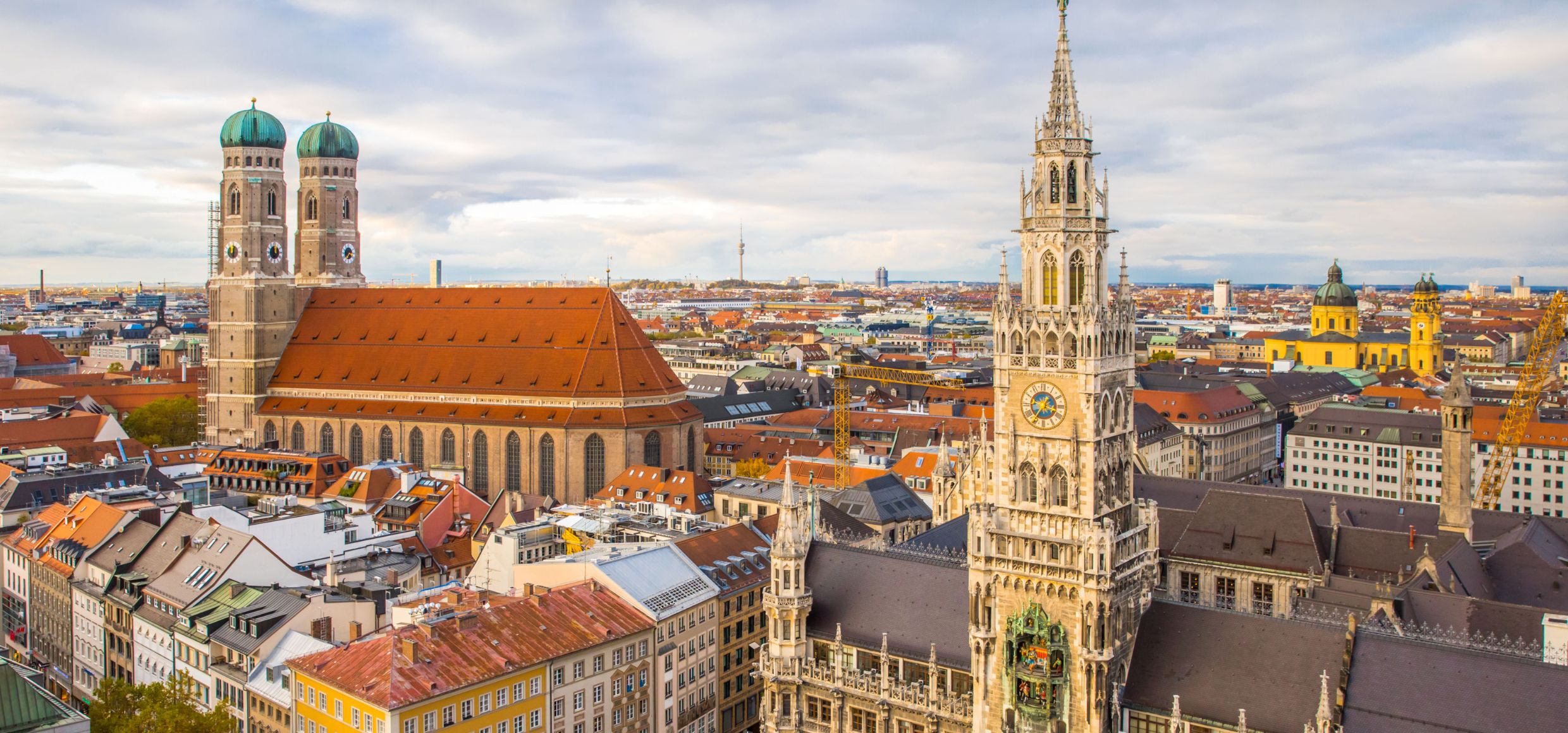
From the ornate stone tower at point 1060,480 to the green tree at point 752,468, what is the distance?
73660 millimetres

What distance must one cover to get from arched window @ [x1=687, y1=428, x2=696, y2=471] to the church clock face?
77.4 m

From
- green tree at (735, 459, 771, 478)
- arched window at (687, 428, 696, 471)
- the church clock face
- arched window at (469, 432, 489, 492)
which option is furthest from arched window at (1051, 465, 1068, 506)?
arched window at (469, 432, 489, 492)

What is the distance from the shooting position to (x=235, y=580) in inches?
2822

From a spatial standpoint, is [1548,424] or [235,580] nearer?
[235,580]

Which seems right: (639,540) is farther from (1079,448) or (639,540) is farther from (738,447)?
(738,447)

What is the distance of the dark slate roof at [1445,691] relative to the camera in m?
40.0

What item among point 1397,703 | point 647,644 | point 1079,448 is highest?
point 1079,448

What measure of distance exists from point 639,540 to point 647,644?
59.7 ft

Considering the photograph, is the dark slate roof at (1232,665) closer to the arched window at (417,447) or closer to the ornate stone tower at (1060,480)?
the ornate stone tower at (1060,480)

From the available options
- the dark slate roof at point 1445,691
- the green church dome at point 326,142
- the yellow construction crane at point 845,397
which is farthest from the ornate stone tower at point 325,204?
the dark slate roof at point 1445,691

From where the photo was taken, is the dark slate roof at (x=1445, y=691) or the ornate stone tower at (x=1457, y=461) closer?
the dark slate roof at (x=1445, y=691)

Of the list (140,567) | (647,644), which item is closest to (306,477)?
(140,567)

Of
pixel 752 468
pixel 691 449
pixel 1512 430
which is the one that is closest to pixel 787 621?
pixel 691 449

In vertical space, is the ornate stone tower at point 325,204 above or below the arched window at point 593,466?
above
